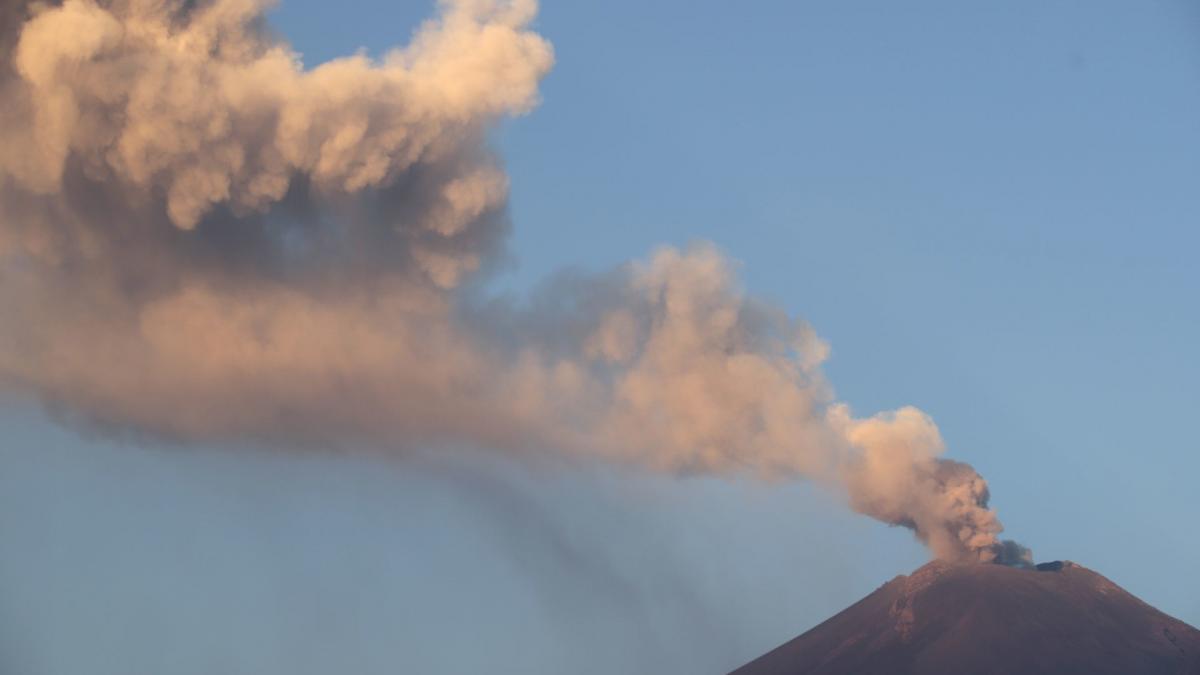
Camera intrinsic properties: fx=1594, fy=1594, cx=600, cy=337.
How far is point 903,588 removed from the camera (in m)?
124

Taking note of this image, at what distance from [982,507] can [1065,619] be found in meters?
10.1

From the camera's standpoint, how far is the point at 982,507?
119438 mm

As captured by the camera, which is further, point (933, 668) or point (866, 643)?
point (866, 643)

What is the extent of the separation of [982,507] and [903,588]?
380 inches

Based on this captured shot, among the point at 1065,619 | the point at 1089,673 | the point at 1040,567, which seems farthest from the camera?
the point at 1040,567

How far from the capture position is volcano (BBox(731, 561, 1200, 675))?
110375 millimetres

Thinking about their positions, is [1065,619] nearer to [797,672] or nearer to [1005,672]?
[1005,672]

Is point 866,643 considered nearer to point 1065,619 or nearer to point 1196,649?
point 1065,619

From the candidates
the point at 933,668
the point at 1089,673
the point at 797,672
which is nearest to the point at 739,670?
the point at 797,672

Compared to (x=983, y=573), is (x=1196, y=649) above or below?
below

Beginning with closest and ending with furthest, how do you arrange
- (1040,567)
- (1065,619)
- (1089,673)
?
(1089,673), (1065,619), (1040,567)

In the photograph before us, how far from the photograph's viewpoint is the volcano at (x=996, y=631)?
4345 inches

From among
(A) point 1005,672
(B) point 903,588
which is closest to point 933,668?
(A) point 1005,672

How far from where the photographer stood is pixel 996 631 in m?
113
